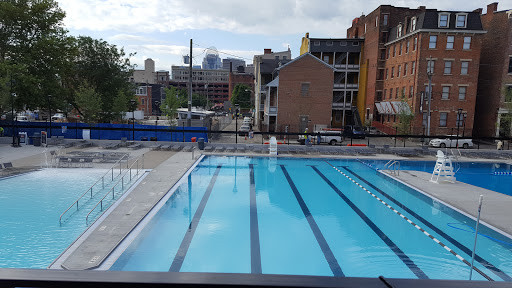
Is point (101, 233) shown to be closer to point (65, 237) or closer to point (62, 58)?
point (65, 237)

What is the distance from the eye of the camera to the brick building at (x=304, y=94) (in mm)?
44094

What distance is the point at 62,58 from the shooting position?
37.1 m

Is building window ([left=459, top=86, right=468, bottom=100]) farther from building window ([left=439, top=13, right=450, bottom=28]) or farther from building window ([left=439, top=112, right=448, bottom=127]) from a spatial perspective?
building window ([left=439, top=13, right=450, bottom=28])

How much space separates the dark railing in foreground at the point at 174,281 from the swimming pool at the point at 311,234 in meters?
8.90

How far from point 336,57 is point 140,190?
1790 inches

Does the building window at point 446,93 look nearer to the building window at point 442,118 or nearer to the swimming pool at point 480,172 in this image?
the building window at point 442,118

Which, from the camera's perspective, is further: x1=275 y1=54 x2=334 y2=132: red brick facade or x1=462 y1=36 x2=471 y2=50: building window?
x1=275 y1=54 x2=334 y2=132: red brick facade

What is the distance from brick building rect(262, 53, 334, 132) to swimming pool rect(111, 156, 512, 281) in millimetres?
23918

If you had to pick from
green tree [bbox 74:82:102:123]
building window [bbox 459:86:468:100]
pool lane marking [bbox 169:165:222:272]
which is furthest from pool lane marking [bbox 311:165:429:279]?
building window [bbox 459:86:468:100]

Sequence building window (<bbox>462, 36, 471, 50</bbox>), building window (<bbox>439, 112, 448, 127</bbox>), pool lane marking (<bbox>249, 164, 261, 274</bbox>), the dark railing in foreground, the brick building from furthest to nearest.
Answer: the brick building < building window (<bbox>439, 112, 448, 127</bbox>) < building window (<bbox>462, 36, 471, 50</bbox>) < pool lane marking (<bbox>249, 164, 261, 274</bbox>) < the dark railing in foreground

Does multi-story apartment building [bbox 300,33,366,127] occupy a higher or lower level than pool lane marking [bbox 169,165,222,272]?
higher

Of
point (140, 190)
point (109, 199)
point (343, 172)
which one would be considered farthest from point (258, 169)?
point (109, 199)

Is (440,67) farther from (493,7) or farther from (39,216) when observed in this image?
(39,216)

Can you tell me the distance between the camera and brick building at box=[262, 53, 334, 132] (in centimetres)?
4409
